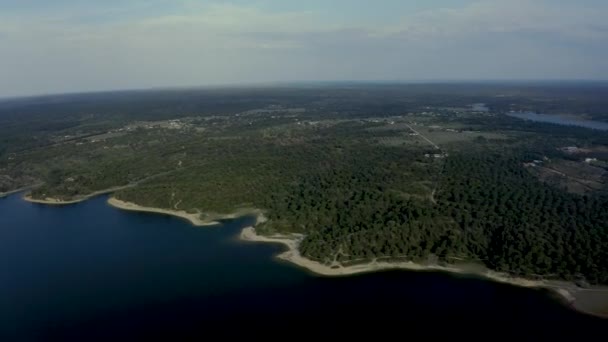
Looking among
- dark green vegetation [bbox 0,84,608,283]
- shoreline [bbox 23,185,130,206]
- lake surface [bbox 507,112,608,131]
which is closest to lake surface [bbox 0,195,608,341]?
dark green vegetation [bbox 0,84,608,283]

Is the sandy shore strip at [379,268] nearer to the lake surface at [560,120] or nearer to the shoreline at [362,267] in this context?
the shoreline at [362,267]

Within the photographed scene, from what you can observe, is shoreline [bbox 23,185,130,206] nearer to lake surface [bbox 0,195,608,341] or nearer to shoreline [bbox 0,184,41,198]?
shoreline [bbox 0,184,41,198]

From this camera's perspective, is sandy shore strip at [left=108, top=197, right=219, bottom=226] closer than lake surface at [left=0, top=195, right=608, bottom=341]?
No

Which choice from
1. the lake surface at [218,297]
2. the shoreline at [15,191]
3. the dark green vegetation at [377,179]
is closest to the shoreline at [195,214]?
the dark green vegetation at [377,179]

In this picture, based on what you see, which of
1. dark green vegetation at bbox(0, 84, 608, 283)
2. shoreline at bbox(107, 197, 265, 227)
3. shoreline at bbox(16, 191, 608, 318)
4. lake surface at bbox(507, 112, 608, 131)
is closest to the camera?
shoreline at bbox(16, 191, 608, 318)

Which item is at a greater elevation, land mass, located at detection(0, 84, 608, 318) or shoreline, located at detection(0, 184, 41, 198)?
land mass, located at detection(0, 84, 608, 318)

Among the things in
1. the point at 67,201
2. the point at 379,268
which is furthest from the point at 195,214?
the point at 379,268

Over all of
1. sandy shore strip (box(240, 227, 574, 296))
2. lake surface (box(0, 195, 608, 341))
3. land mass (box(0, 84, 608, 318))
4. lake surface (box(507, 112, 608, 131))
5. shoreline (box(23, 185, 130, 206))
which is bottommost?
lake surface (box(0, 195, 608, 341))

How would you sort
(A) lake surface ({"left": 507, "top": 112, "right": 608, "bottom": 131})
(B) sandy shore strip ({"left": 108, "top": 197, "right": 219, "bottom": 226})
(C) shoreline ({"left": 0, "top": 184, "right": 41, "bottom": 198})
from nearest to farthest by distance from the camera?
1. (B) sandy shore strip ({"left": 108, "top": 197, "right": 219, "bottom": 226})
2. (C) shoreline ({"left": 0, "top": 184, "right": 41, "bottom": 198})
3. (A) lake surface ({"left": 507, "top": 112, "right": 608, "bottom": 131})
